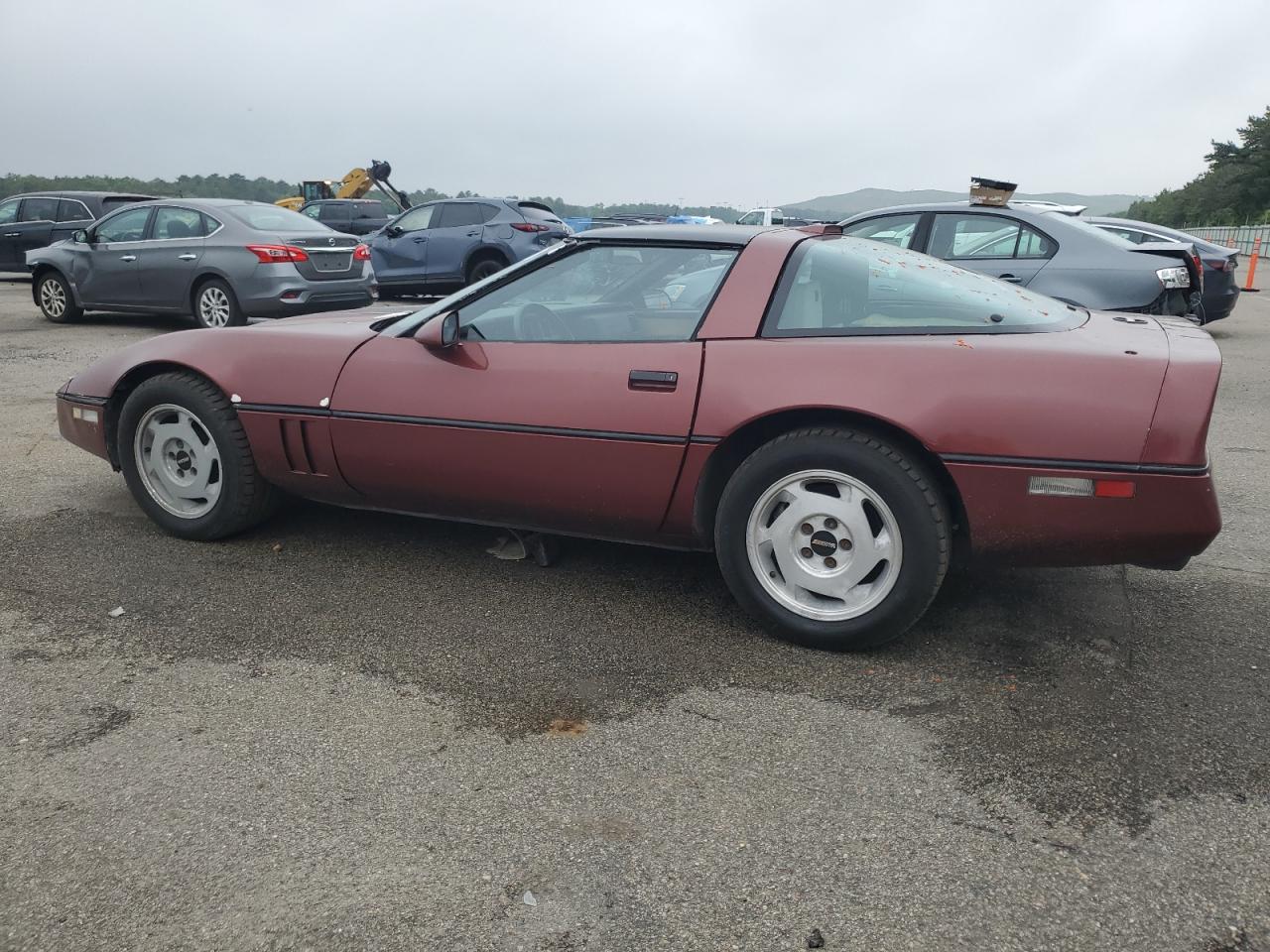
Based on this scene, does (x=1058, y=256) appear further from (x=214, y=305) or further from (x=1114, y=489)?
(x=214, y=305)

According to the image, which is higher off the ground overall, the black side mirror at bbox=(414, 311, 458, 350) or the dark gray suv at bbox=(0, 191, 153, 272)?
the black side mirror at bbox=(414, 311, 458, 350)

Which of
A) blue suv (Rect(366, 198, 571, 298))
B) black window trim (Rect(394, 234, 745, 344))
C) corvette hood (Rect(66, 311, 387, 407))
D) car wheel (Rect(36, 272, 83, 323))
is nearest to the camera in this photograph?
black window trim (Rect(394, 234, 745, 344))

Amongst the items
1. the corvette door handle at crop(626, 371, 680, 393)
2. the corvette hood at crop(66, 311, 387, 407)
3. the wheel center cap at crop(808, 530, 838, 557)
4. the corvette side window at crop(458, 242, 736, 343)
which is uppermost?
the corvette side window at crop(458, 242, 736, 343)

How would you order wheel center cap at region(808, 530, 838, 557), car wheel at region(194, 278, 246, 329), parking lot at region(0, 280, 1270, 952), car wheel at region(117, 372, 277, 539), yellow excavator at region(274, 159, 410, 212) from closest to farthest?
1. parking lot at region(0, 280, 1270, 952)
2. wheel center cap at region(808, 530, 838, 557)
3. car wheel at region(117, 372, 277, 539)
4. car wheel at region(194, 278, 246, 329)
5. yellow excavator at region(274, 159, 410, 212)

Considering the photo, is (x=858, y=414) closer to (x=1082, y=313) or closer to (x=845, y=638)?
(x=845, y=638)

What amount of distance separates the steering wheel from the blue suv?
10.6 metres

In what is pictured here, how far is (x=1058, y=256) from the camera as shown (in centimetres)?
723

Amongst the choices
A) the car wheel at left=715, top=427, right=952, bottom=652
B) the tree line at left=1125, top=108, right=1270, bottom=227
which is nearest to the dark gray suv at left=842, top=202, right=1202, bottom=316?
the car wheel at left=715, top=427, right=952, bottom=652

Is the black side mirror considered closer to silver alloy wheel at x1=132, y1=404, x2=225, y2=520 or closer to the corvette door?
the corvette door

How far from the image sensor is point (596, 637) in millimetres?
3262

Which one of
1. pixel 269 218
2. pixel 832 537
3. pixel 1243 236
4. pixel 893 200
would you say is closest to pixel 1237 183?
pixel 1243 236

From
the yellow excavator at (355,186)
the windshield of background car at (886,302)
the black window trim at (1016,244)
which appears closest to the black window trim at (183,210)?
the black window trim at (1016,244)

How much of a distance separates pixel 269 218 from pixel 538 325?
816cm

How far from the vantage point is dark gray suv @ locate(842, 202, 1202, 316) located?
7102 mm
